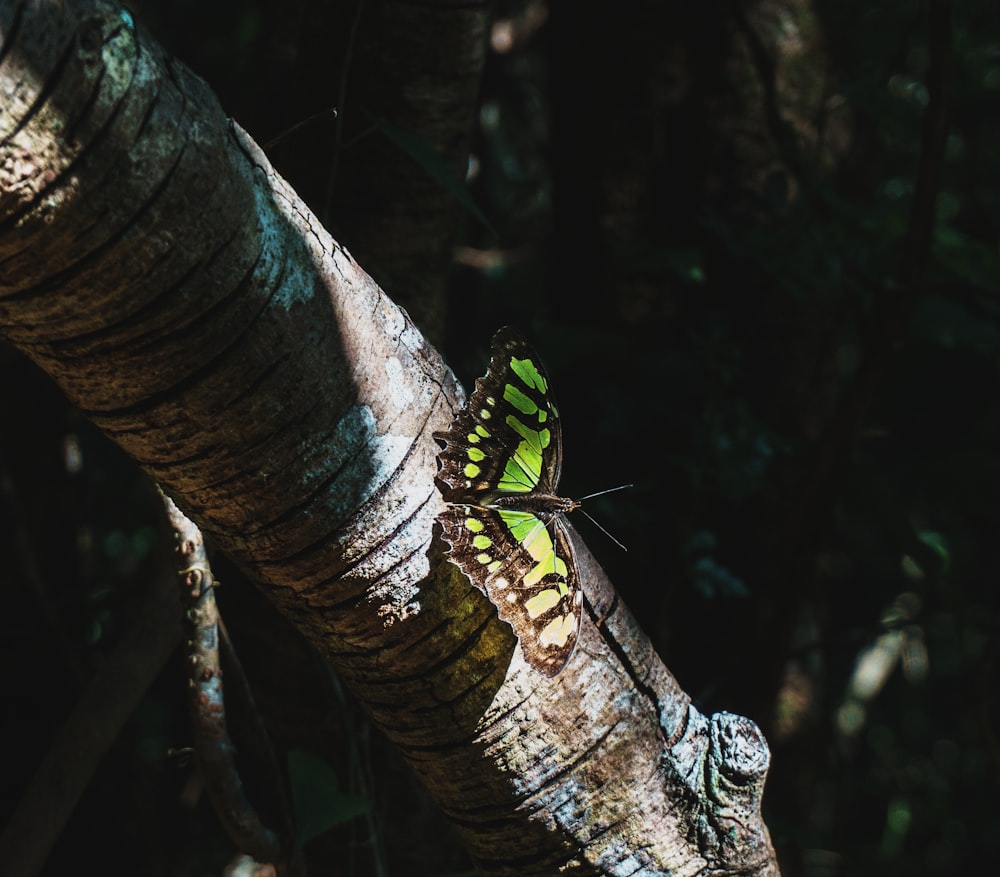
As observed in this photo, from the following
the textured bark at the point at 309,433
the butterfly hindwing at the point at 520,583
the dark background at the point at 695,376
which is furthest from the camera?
the dark background at the point at 695,376

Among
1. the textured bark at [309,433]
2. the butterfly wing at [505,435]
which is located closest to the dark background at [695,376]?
the butterfly wing at [505,435]

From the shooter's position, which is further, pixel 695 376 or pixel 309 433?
pixel 695 376

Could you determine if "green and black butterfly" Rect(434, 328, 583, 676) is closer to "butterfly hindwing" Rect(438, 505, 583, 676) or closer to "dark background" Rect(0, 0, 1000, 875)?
"butterfly hindwing" Rect(438, 505, 583, 676)

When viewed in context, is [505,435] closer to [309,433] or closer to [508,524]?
[508,524]

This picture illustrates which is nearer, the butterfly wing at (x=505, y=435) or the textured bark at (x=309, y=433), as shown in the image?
the textured bark at (x=309, y=433)

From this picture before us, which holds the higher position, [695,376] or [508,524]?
[508,524]

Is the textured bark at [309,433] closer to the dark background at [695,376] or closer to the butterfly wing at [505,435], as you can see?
the butterfly wing at [505,435]

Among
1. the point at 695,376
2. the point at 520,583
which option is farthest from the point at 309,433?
the point at 695,376
